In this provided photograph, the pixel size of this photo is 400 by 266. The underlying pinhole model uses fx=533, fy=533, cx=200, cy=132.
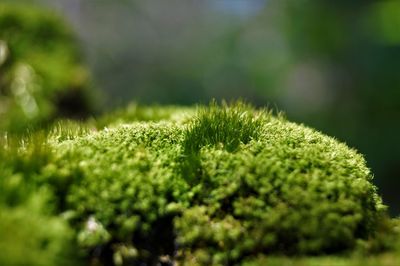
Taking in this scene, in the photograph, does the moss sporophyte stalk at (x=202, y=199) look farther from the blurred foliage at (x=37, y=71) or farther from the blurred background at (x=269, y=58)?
the blurred background at (x=269, y=58)

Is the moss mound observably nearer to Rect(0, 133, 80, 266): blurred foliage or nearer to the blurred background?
Rect(0, 133, 80, 266): blurred foliage

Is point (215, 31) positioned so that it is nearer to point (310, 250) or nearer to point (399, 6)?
point (399, 6)

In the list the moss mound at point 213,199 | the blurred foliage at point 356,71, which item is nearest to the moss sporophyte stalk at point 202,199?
the moss mound at point 213,199

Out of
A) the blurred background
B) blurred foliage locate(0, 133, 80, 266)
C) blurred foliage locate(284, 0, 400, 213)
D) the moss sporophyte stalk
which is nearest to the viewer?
blurred foliage locate(0, 133, 80, 266)

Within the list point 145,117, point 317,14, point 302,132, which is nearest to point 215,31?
point 317,14

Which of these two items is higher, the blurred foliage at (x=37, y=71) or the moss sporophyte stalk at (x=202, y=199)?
the blurred foliage at (x=37, y=71)

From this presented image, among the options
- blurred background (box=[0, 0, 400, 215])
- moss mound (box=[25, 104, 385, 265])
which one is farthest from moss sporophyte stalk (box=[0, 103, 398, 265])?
blurred background (box=[0, 0, 400, 215])
